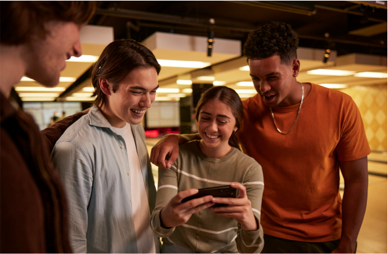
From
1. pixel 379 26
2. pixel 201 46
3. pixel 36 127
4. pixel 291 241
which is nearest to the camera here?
pixel 36 127

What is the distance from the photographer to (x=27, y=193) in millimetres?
512

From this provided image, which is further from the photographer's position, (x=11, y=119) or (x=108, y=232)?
(x=108, y=232)

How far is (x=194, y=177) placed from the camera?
1.43 metres

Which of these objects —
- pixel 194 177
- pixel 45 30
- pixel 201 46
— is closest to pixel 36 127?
A: pixel 45 30

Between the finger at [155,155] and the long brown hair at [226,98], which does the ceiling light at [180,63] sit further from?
the finger at [155,155]

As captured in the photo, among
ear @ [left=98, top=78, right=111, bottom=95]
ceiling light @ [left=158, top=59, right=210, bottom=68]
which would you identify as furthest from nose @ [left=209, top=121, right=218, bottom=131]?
ceiling light @ [left=158, top=59, right=210, bottom=68]

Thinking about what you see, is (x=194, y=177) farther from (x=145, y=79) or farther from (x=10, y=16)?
(x=10, y=16)

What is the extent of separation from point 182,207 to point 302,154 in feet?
2.87

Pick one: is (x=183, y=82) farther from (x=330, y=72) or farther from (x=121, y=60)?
(x=121, y=60)

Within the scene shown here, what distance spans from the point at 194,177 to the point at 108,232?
51cm

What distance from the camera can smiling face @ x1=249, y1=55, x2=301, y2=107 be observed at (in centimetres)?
148

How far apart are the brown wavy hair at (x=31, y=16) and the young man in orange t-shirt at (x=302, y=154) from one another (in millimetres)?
920

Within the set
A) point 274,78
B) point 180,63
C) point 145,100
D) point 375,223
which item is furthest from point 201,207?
point 180,63

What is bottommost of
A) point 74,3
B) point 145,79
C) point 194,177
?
point 194,177
